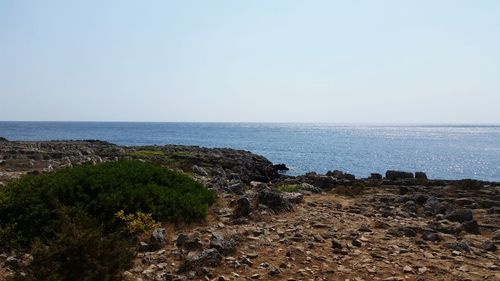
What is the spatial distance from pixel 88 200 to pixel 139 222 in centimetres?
211

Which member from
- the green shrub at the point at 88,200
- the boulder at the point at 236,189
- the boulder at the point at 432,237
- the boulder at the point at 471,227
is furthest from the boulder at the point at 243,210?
the boulder at the point at 471,227

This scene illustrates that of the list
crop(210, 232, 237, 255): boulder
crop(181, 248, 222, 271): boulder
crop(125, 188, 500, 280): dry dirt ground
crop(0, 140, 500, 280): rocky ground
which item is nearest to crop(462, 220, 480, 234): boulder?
crop(0, 140, 500, 280): rocky ground

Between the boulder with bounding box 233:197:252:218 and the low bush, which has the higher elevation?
the low bush

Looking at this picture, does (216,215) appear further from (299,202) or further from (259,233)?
(299,202)

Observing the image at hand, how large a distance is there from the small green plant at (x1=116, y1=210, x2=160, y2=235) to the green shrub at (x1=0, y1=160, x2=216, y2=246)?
1.05 ft

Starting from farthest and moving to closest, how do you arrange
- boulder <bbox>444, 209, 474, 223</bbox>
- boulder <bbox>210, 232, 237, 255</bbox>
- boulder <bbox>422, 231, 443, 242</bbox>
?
boulder <bbox>444, 209, 474, 223</bbox>, boulder <bbox>422, 231, 443, 242</bbox>, boulder <bbox>210, 232, 237, 255</bbox>

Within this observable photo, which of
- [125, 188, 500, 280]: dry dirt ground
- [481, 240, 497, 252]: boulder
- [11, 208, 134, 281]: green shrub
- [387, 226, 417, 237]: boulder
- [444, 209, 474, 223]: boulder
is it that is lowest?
[444, 209, 474, 223]: boulder

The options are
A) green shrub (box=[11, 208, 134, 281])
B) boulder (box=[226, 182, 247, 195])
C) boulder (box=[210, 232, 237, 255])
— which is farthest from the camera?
boulder (box=[226, 182, 247, 195])

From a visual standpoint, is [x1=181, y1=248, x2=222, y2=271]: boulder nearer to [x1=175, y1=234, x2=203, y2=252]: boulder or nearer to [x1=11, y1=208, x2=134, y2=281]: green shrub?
[x1=175, y1=234, x2=203, y2=252]: boulder

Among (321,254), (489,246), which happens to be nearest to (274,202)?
(321,254)

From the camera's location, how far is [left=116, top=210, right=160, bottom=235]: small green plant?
10188mm

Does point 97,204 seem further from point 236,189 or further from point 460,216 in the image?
point 460,216

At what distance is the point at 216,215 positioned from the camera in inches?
523

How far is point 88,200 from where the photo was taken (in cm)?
1145
